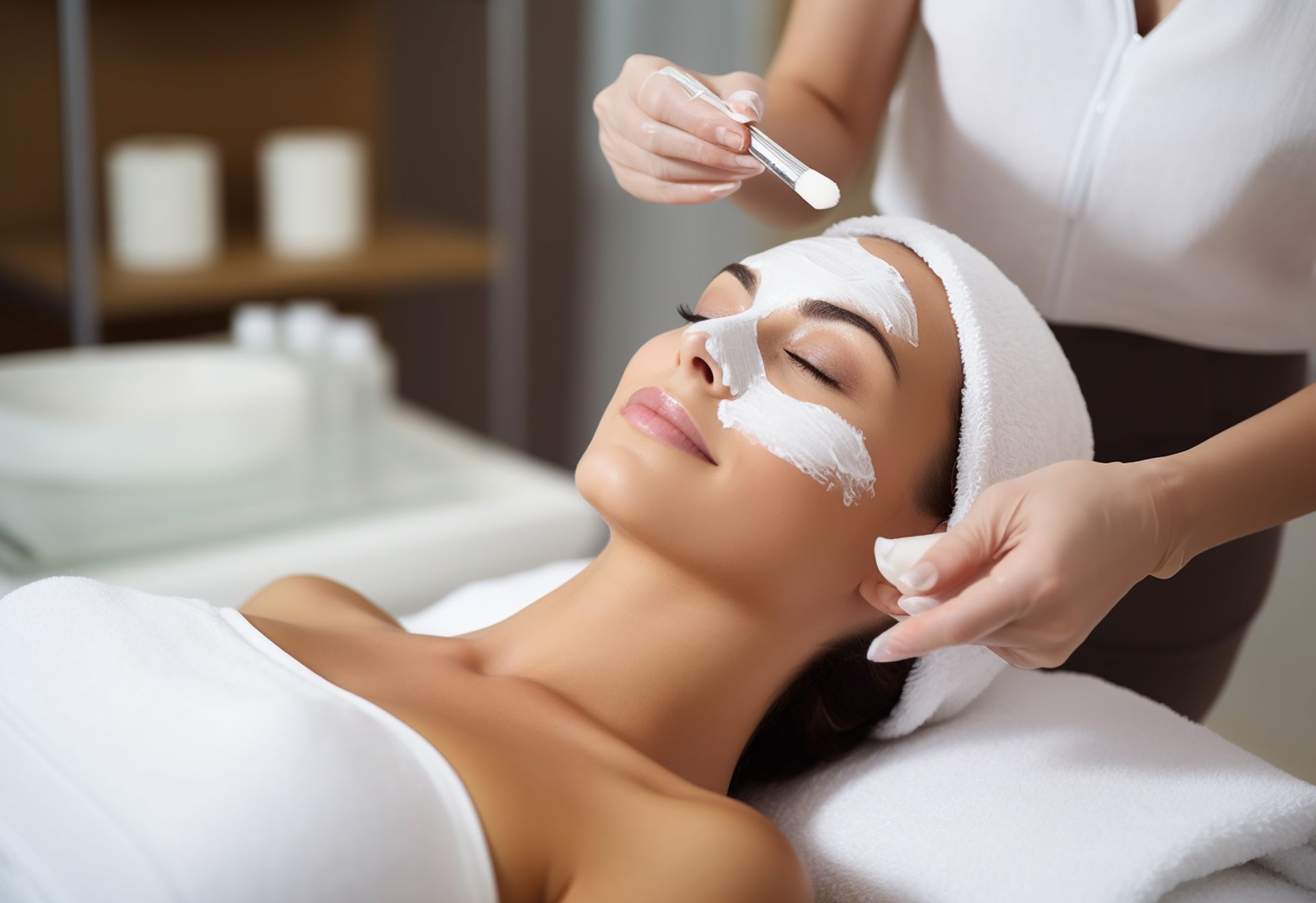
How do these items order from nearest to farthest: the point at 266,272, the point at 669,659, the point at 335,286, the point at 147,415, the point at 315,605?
1. the point at 669,659
2. the point at 315,605
3. the point at 147,415
4. the point at 266,272
5. the point at 335,286

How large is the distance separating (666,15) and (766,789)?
73.7 inches

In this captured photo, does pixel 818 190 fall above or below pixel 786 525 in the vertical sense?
above

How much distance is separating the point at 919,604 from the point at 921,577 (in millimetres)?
28

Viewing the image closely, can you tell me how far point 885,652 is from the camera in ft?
2.04

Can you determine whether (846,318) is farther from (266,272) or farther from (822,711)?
(266,272)

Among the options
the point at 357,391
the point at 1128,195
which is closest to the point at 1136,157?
the point at 1128,195

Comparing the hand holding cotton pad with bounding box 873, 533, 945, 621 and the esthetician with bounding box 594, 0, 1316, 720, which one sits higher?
the esthetician with bounding box 594, 0, 1316, 720

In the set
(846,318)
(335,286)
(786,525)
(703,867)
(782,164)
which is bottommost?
(335,286)

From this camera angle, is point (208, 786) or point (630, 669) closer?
point (208, 786)

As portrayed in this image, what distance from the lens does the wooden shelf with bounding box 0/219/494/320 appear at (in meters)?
2.12

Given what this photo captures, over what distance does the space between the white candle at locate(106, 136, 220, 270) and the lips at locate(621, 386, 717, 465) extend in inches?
61.1

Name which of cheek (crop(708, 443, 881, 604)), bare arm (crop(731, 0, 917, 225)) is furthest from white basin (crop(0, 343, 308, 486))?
cheek (crop(708, 443, 881, 604))

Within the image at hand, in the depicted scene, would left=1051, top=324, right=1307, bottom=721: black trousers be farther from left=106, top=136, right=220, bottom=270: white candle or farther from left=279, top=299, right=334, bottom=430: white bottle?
left=106, top=136, right=220, bottom=270: white candle

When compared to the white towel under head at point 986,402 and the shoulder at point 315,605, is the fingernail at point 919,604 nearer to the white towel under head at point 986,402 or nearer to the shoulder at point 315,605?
the white towel under head at point 986,402
